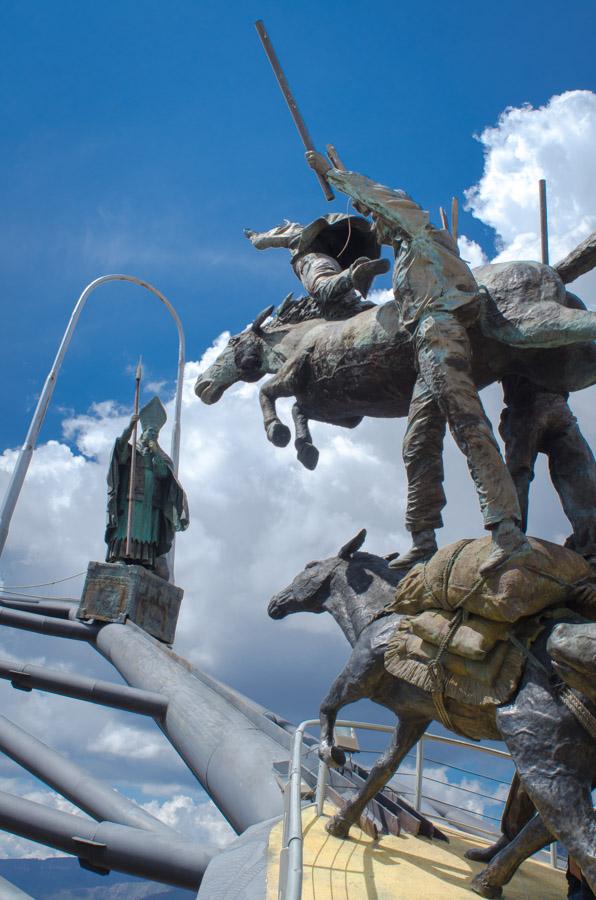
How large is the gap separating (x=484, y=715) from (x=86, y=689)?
8562mm

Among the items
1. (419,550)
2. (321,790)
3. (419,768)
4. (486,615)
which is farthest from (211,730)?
(486,615)

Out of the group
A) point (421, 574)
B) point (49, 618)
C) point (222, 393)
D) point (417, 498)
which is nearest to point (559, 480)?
point (417, 498)

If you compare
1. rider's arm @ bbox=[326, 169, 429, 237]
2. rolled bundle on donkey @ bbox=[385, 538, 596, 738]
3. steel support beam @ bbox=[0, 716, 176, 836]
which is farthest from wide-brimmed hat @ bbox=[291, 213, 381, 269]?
steel support beam @ bbox=[0, 716, 176, 836]

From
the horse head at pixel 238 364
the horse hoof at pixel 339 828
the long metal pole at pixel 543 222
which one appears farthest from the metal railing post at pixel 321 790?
the long metal pole at pixel 543 222

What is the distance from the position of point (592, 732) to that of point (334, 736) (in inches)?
87.7

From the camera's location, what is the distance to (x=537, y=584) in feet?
14.8

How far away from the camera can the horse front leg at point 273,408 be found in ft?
21.6

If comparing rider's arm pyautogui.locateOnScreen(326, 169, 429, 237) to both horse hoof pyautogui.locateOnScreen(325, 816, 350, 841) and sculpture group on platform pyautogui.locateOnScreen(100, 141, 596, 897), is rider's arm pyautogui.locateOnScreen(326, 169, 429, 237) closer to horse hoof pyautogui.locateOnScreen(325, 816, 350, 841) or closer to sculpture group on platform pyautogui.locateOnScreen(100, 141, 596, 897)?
sculpture group on platform pyautogui.locateOnScreen(100, 141, 596, 897)

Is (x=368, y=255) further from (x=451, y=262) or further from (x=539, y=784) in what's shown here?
(x=539, y=784)

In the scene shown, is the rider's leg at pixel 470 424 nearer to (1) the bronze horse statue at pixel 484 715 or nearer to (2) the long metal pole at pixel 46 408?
(1) the bronze horse statue at pixel 484 715

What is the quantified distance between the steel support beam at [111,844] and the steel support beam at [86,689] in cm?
287

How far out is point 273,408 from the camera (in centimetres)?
674

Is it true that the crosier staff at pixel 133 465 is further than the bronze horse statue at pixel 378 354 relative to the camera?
Yes

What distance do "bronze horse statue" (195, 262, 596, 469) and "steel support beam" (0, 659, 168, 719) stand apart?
538 cm
